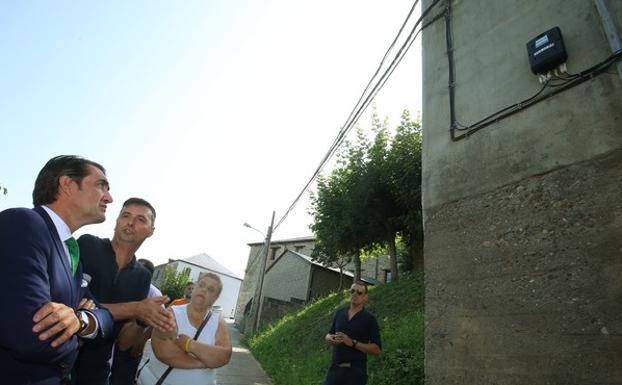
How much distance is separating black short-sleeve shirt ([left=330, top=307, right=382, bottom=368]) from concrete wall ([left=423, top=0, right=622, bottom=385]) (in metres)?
0.91

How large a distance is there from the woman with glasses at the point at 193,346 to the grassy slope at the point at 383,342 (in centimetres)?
338

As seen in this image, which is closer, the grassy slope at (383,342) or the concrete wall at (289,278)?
the grassy slope at (383,342)

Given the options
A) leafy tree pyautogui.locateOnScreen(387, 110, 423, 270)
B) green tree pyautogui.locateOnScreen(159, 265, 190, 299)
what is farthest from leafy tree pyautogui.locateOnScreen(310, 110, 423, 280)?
green tree pyautogui.locateOnScreen(159, 265, 190, 299)

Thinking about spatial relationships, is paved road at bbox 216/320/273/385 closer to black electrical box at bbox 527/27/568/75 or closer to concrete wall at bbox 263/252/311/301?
black electrical box at bbox 527/27/568/75

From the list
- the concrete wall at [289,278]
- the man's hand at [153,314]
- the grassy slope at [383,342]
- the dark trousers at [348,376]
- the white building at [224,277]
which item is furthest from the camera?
the white building at [224,277]

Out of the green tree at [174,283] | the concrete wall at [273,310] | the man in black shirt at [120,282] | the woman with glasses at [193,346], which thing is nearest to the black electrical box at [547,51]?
the woman with glasses at [193,346]

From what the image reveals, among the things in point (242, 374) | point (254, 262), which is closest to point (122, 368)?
point (242, 374)

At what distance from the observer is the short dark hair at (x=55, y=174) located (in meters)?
1.70

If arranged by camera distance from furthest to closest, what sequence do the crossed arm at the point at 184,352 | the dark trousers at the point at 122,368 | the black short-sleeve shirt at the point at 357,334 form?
the black short-sleeve shirt at the point at 357,334 < the dark trousers at the point at 122,368 < the crossed arm at the point at 184,352

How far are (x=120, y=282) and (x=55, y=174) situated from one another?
1043 mm

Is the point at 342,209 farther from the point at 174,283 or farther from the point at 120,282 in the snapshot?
the point at 174,283

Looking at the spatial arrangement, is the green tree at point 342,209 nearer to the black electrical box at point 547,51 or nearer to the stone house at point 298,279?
the stone house at point 298,279

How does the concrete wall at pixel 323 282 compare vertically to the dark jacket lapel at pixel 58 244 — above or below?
above

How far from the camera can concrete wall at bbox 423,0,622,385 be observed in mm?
2236
